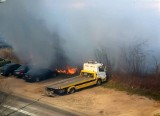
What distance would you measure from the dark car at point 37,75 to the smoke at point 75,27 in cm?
273

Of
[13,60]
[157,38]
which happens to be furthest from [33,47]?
[157,38]

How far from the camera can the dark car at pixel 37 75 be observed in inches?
1572

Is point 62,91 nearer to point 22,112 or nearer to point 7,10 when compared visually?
point 22,112

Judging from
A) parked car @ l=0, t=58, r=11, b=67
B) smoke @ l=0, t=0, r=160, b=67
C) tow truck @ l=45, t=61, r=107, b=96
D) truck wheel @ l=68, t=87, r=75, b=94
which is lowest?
truck wheel @ l=68, t=87, r=75, b=94

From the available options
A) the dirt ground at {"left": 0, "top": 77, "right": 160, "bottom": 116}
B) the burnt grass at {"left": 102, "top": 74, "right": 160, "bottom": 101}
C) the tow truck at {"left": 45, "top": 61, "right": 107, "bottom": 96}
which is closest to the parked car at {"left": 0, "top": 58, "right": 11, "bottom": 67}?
the dirt ground at {"left": 0, "top": 77, "right": 160, "bottom": 116}

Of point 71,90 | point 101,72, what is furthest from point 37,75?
point 101,72

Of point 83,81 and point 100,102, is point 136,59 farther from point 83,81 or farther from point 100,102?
point 100,102

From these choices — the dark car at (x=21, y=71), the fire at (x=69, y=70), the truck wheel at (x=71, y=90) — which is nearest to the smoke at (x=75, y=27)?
the fire at (x=69, y=70)

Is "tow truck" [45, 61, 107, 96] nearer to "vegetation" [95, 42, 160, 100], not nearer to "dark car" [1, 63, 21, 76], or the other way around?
"vegetation" [95, 42, 160, 100]

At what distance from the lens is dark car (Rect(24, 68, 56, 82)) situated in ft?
131

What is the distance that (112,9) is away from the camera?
38.5m

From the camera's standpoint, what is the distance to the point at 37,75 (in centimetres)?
4012

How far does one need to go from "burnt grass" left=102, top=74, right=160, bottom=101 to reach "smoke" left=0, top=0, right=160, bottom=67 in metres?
3.77

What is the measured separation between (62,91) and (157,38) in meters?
11.6
